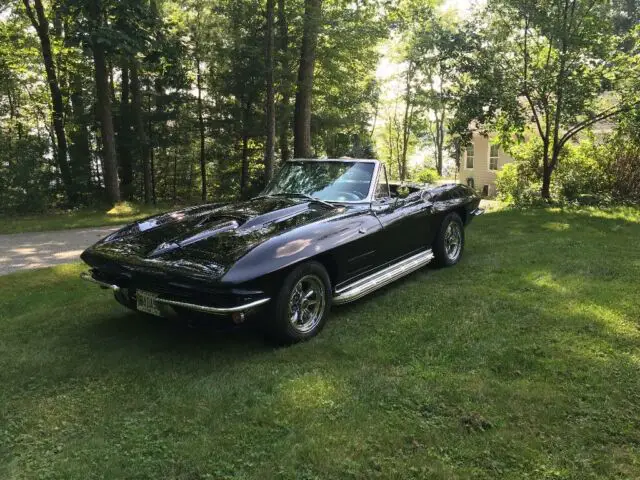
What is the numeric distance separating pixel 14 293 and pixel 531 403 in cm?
556

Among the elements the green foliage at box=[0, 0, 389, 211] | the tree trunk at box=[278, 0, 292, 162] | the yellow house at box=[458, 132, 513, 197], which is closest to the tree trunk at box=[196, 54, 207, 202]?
the green foliage at box=[0, 0, 389, 211]

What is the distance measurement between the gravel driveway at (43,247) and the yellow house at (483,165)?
2376 centimetres

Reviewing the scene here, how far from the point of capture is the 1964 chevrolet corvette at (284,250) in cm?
355

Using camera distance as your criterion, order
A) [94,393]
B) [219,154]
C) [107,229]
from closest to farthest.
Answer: [94,393] → [107,229] → [219,154]

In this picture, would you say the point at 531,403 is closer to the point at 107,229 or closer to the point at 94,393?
the point at 94,393

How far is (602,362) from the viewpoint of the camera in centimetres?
361

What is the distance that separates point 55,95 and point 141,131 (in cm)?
306

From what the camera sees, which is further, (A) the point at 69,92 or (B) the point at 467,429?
(A) the point at 69,92

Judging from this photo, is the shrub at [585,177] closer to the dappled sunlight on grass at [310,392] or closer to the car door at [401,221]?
the car door at [401,221]

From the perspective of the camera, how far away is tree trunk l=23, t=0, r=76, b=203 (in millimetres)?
16484

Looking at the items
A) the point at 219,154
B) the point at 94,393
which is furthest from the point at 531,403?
the point at 219,154

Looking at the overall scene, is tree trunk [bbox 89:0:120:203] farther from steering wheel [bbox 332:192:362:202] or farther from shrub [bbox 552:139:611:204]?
shrub [bbox 552:139:611:204]

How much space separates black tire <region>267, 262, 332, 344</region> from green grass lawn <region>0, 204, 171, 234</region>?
9360 mm

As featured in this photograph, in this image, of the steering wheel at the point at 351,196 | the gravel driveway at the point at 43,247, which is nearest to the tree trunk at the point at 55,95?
the gravel driveway at the point at 43,247
